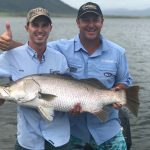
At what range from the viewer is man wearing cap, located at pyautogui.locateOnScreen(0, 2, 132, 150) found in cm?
689

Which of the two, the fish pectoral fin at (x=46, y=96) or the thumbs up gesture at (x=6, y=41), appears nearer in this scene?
the fish pectoral fin at (x=46, y=96)

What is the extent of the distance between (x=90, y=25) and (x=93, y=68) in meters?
0.63

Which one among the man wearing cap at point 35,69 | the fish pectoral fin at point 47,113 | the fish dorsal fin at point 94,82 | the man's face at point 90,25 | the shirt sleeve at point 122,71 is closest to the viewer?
the fish pectoral fin at point 47,113

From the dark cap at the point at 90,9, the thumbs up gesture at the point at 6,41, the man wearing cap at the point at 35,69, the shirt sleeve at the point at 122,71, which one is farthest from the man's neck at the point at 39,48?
the shirt sleeve at the point at 122,71

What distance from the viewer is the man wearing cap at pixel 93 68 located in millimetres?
6887

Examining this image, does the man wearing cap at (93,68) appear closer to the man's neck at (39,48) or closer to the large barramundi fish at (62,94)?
the large barramundi fish at (62,94)

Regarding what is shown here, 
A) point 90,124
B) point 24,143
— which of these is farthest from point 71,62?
point 24,143

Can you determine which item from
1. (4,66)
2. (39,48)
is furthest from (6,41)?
(39,48)

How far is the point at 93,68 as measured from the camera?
692cm

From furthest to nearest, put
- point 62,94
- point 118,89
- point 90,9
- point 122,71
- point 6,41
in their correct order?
point 122,71 → point 90,9 → point 118,89 → point 6,41 → point 62,94

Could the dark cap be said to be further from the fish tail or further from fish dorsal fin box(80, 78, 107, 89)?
the fish tail

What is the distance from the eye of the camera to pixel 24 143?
630 cm

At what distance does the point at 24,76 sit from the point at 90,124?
1.33 m

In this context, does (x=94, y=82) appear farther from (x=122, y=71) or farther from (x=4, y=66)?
(x=4, y=66)
